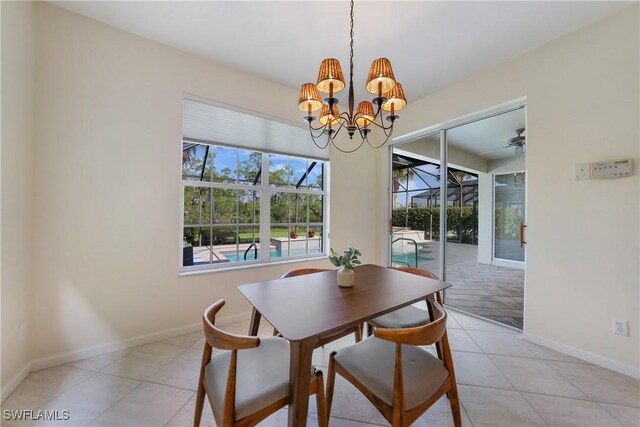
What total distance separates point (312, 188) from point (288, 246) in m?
0.91

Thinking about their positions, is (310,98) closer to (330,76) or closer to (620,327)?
(330,76)

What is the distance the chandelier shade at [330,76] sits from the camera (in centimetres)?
148

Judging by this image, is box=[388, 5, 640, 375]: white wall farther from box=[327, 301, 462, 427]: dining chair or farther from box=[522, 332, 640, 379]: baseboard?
box=[327, 301, 462, 427]: dining chair

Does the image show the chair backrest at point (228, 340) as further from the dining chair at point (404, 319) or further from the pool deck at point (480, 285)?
the pool deck at point (480, 285)

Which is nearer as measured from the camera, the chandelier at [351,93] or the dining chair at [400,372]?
the dining chair at [400,372]

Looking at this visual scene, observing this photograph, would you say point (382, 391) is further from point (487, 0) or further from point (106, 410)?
point (487, 0)

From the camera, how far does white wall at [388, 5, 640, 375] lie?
1909mm

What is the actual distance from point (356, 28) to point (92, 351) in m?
3.65

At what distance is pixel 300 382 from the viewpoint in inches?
A: 40.6

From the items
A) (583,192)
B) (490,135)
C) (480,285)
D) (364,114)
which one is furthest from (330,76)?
(480,285)

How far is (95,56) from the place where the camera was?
212cm

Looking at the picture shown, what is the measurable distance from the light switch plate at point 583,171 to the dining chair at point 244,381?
2678 millimetres

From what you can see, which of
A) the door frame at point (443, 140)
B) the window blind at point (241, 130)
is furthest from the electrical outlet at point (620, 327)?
the window blind at point (241, 130)

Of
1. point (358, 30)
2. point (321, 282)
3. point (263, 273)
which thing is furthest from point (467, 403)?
point (358, 30)
